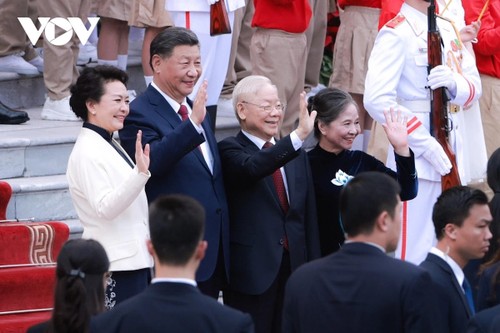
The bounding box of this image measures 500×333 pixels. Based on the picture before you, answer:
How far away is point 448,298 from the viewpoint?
4.70 m

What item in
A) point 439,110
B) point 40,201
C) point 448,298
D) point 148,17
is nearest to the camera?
point 448,298

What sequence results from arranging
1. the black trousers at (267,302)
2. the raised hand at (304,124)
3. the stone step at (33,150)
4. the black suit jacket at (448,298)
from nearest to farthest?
the black suit jacket at (448,298)
the raised hand at (304,124)
the black trousers at (267,302)
the stone step at (33,150)

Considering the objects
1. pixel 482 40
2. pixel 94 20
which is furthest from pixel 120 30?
pixel 482 40

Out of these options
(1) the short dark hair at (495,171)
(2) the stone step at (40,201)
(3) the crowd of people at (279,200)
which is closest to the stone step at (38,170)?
(2) the stone step at (40,201)

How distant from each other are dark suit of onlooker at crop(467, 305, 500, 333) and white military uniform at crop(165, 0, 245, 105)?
3.67 m

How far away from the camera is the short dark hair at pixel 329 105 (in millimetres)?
6418

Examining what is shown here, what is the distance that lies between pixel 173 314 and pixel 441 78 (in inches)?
120

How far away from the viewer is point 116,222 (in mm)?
5879

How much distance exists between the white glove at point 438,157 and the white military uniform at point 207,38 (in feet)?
→ 5.83

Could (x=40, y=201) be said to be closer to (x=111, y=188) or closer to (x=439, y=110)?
(x=111, y=188)

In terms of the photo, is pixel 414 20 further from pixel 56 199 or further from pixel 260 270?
pixel 56 199

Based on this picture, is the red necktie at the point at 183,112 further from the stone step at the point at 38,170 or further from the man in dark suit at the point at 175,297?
the man in dark suit at the point at 175,297

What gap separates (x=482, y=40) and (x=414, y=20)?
1.58 m

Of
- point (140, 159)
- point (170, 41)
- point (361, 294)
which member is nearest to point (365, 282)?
point (361, 294)
